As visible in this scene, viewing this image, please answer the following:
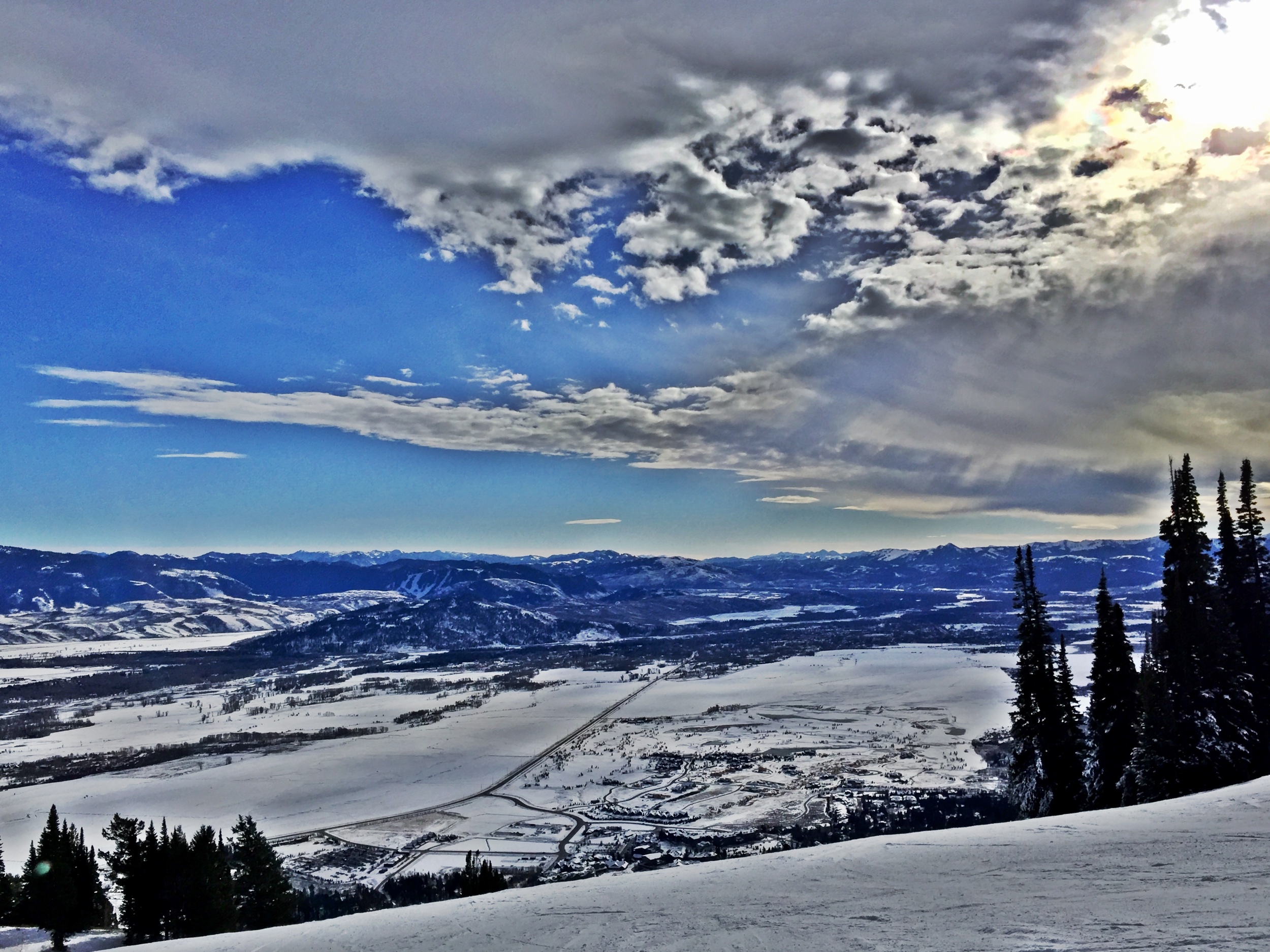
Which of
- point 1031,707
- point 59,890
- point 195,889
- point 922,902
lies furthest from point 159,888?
point 1031,707

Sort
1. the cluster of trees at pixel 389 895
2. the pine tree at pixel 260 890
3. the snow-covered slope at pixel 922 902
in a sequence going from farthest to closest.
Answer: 1. the cluster of trees at pixel 389 895
2. the pine tree at pixel 260 890
3. the snow-covered slope at pixel 922 902

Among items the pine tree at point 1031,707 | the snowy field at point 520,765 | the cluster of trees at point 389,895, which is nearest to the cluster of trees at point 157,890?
the cluster of trees at point 389,895

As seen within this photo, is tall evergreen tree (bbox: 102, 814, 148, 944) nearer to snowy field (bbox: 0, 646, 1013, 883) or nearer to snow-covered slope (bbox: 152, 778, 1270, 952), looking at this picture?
snow-covered slope (bbox: 152, 778, 1270, 952)

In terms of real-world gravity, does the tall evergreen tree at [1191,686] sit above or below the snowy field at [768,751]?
above

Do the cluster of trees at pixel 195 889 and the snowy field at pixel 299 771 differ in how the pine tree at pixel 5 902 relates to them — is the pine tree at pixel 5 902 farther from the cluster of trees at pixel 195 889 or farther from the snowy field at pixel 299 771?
the snowy field at pixel 299 771

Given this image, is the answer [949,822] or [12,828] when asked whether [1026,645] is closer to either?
[949,822]

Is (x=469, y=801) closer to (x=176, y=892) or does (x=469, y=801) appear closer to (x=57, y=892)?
(x=176, y=892)
